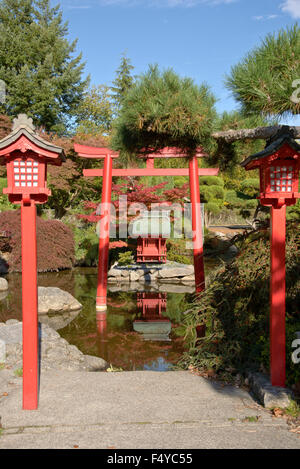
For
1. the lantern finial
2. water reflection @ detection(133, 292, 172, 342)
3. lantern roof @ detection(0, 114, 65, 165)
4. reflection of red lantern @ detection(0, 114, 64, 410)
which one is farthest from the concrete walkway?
water reflection @ detection(133, 292, 172, 342)

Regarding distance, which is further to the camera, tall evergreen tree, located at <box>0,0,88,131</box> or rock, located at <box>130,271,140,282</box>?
tall evergreen tree, located at <box>0,0,88,131</box>

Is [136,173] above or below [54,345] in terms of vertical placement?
above

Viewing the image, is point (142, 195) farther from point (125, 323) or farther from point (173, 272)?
point (125, 323)

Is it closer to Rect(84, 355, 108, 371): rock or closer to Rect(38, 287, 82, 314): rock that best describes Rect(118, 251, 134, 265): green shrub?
Rect(38, 287, 82, 314): rock

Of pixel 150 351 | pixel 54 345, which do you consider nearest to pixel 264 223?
pixel 150 351

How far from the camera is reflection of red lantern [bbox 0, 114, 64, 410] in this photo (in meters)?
3.25

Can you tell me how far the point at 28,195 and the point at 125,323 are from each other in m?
4.72

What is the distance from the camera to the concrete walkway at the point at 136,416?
9.07ft

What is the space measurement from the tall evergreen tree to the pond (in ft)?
40.3

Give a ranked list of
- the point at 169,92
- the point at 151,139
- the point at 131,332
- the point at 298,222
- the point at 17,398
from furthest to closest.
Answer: the point at 131,332 < the point at 298,222 < the point at 151,139 < the point at 169,92 < the point at 17,398

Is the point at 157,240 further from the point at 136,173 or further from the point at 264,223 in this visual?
the point at 264,223

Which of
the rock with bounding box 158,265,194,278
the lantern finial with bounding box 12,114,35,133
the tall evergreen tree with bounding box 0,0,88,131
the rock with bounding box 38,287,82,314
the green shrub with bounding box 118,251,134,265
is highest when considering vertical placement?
the tall evergreen tree with bounding box 0,0,88,131
